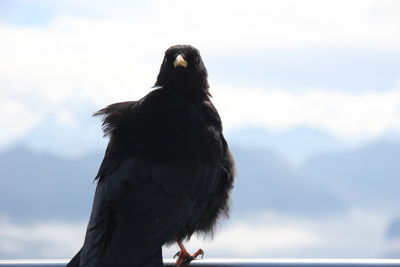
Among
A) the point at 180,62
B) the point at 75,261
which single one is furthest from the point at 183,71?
the point at 75,261

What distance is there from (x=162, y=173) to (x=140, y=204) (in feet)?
1.12

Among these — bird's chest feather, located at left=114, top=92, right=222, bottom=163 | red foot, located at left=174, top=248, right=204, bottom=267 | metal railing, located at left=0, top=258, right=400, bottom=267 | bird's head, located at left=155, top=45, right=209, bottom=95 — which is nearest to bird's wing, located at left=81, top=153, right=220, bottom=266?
bird's chest feather, located at left=114, top=92, right=222, bottom=163

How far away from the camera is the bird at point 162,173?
394cm

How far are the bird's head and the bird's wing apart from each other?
3.05 feet

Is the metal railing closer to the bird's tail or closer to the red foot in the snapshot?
the bird's tail

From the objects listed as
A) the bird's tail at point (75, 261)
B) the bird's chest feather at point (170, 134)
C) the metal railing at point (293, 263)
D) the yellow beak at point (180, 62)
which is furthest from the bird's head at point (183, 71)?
the metal railing at point (293, 263)

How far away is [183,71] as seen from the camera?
5.18m

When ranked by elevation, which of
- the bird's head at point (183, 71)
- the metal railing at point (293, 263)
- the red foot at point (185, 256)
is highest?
A: the bird's head at point (183, 71)

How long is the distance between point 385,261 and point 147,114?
2.19m

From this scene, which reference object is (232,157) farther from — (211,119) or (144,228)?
(144,228)

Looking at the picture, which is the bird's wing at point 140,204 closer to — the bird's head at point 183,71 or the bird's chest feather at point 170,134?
the bird's chest feather at point 170,134

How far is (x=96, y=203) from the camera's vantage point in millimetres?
4199

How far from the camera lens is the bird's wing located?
3904 mm

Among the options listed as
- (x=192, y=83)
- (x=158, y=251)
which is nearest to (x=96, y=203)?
(x=158, y=251)
